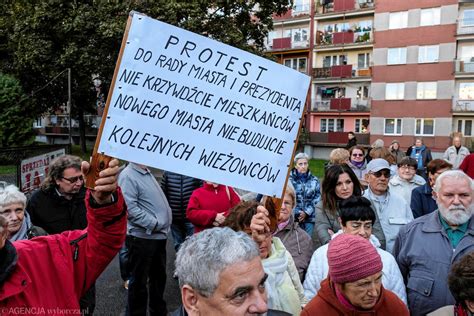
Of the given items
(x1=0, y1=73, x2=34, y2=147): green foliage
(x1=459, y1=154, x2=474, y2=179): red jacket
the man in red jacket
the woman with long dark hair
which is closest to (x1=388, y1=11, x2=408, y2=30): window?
(x1=0, y1=73, x2=34, y2=147): green foliage

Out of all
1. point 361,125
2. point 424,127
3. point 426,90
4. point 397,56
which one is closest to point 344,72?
point 397,56

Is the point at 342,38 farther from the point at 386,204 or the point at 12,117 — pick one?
the point at 386,204

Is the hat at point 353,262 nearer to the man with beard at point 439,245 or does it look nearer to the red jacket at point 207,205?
the man with beard at point 439,245

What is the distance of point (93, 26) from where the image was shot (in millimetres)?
19922

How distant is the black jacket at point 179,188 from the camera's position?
5582 millimetres

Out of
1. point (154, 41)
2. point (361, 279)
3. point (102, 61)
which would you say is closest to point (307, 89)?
point (154, 41)

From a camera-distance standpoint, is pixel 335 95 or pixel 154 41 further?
pixel 335 95

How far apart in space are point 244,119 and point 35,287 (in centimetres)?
136

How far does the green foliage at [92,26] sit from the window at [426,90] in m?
15.4

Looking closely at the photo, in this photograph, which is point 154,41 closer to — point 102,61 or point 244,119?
point 244,119

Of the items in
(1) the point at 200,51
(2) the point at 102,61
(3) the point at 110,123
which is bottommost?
(3) the point at 110,123

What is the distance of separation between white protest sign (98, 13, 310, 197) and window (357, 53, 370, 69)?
36.2 metres

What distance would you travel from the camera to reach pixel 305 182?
5848 millimetres

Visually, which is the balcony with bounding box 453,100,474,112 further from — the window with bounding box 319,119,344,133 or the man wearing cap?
the man wearing cap
